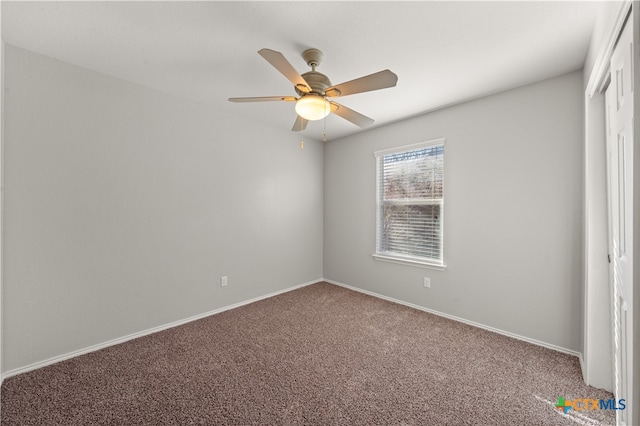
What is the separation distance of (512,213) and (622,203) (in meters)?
1.31

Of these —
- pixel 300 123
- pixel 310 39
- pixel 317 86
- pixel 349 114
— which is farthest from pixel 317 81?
pixel 300 123

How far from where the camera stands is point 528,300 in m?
2.55

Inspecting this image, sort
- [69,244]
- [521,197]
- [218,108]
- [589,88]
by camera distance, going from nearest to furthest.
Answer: [589,88], [69,244], [521,197], [218,108]

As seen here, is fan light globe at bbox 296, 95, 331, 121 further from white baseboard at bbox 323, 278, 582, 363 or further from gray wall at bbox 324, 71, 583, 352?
white baseboard at bbox 323, 278, 582, 363

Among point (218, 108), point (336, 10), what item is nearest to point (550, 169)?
point (336, 10)

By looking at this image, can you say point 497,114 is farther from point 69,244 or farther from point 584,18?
Result: point 69,244

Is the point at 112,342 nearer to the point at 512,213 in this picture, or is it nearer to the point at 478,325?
the point at 478,325

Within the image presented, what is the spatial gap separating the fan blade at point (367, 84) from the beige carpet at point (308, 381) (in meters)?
2.11

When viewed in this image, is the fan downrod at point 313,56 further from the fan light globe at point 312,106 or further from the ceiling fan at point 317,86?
the fan light globe at point 312,106

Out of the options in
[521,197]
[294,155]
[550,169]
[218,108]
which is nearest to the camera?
[550,169]

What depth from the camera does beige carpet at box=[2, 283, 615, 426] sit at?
1647 mm

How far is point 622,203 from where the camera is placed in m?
1.38

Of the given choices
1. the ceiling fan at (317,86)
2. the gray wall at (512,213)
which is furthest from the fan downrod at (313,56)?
the gray wall at (512,213)

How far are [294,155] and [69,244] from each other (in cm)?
280
